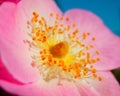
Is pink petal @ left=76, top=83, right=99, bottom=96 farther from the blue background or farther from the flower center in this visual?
the blue background

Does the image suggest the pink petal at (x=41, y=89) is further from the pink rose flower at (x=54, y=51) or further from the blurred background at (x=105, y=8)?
the blurred background at (x=105, y=8)

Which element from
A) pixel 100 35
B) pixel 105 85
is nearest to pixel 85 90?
pixel 105 85

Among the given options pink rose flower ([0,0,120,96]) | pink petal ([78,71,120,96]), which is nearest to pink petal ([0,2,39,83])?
pink rose flower ([0,0,120,96])

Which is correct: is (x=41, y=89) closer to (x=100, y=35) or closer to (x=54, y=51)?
(x=54, y=51)

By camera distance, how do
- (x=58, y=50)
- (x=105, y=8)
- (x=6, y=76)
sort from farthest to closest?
1. (x=105, y=8)
2. (x=58, y=50)
3. (x=6, y=76)

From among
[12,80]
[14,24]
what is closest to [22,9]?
[14,24]

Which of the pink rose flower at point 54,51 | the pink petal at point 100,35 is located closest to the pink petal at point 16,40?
the pink rose flower at point 54,51

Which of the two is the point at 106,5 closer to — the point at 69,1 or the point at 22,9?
the point at 69,1
